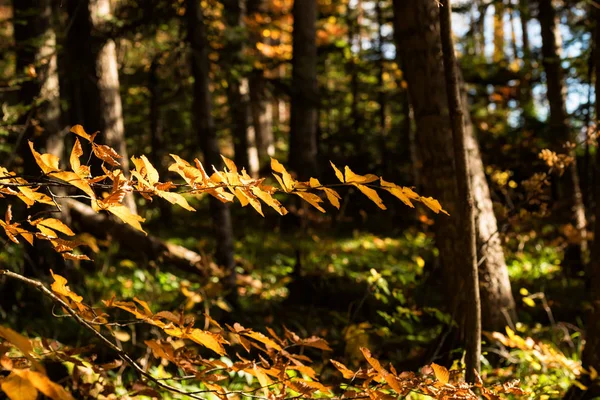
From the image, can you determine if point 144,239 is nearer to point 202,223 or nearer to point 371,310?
point 371,310

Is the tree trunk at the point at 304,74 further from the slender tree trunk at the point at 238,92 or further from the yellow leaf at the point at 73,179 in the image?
the yellow leaf at the point at 73,179

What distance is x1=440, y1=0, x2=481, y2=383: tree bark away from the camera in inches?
85.9

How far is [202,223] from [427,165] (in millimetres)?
9107

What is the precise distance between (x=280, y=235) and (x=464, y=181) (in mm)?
8541

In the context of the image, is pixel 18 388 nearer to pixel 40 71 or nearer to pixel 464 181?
pixel 464 181

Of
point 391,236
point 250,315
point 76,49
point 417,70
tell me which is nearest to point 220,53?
point 76,49

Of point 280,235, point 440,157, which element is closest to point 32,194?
point 440,157

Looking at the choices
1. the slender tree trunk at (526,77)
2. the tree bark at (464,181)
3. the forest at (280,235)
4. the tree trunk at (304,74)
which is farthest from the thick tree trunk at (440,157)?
the tree trunk at (304,74)

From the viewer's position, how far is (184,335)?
1.41 m

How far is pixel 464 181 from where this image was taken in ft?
7.40

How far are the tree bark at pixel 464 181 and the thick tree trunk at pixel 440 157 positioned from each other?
1559mm

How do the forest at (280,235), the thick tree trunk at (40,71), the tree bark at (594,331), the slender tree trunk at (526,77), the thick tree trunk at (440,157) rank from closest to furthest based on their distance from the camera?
the forest at (280,235) < the tree bark at (594,331) < the thick tree trunk at (440,157) < the thick tree trunk at (40,71) < the slender tree trunk at (526,77)

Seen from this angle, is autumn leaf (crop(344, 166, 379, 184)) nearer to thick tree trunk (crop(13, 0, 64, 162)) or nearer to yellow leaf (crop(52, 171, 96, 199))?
yellow leaf (crop(52, 171, 96, 199))

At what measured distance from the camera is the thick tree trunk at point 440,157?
3.96 meters
